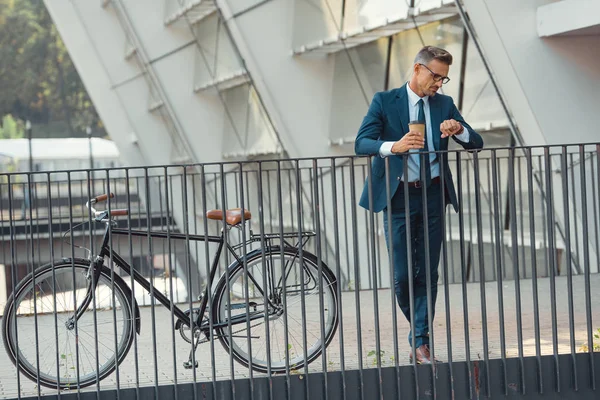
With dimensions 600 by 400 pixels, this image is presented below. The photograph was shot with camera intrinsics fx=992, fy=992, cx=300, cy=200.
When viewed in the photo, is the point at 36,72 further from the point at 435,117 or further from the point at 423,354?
the point at 423,354

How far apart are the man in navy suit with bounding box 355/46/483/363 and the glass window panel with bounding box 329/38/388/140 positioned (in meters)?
10.6

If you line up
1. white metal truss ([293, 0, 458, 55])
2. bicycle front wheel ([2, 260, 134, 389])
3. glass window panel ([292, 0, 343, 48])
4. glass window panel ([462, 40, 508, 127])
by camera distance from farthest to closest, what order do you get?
glass window panel ([292, 0, 343, 48])
glass window panel ([462, 40, 508, 127])
white metal truss ([293, 0, 458, 55])
bicycle front wheel ([2, 260, 134, 389])

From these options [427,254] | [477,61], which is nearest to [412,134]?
[427,254]

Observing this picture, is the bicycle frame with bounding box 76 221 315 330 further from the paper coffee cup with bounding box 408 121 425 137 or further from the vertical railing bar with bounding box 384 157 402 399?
the paper coffee cup with bounding box 408 121 425 137

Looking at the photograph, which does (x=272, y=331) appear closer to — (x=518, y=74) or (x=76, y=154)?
(x=518, y=74)

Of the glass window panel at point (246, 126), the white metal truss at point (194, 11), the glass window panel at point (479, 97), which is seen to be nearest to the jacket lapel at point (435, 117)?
the glass window panel at point (479, 97)

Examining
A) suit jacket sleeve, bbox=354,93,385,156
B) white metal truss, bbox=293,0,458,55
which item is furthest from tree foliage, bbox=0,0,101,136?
suit jacket sleeve, bbox=354,93,385,156

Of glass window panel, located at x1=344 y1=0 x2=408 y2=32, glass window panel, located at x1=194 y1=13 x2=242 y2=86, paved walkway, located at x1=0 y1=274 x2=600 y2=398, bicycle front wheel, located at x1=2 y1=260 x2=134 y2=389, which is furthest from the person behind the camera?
glass window panel, located at x1=194 y1=13 x2=242 y2=86

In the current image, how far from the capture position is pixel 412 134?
532 cm

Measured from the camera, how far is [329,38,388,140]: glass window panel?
1658 cm

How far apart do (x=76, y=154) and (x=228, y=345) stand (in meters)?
36.8

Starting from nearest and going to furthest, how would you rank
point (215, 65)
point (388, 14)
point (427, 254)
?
point (427, 254) < point (388, 14) < point (215, 65)

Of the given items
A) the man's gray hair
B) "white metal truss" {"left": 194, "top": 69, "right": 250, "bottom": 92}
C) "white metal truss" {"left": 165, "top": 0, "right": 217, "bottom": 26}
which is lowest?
the man's gray hair

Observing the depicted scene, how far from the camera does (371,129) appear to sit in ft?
19.2
